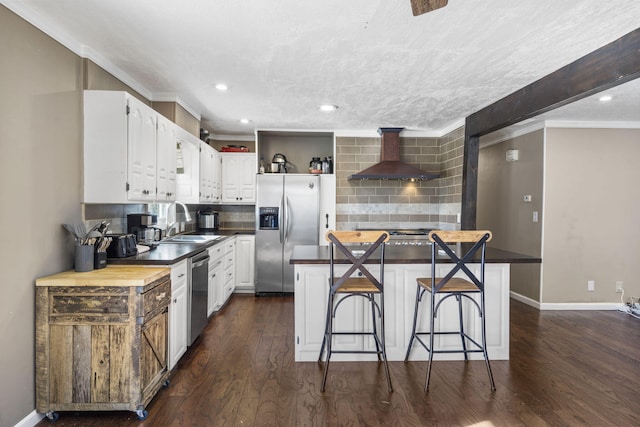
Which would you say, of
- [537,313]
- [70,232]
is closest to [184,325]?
[70,232]

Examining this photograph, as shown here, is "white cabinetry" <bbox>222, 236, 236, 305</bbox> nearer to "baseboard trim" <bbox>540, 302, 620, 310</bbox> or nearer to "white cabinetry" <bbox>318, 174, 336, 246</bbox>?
"white cabinetry" <bbox>318, 174, 336, 246</bbox>

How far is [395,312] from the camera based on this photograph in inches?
107

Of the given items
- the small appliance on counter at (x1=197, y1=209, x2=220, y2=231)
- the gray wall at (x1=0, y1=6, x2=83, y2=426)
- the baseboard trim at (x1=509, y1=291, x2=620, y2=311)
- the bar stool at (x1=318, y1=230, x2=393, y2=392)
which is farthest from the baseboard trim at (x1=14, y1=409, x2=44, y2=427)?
the baseboard trim at (x1=509, y1=291, x2=620, y2=311)

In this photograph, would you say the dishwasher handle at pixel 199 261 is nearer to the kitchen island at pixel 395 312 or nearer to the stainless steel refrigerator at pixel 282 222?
the kitchen island at pixel 395 312

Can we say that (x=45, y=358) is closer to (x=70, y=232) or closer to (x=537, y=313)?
(x=70, y=232)

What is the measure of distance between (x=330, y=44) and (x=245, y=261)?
3.41 meters

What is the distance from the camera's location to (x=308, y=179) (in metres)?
4.77

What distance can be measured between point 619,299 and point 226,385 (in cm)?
490

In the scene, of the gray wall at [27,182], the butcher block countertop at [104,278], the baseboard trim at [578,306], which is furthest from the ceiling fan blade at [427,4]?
the baseboard trim at [578,306]

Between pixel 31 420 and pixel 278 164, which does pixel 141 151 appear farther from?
pixel 278 164

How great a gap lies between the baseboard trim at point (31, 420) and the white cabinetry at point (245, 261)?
296cm

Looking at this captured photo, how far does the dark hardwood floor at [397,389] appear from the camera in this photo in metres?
2.00

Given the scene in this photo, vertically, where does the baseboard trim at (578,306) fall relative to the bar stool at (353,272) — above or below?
below

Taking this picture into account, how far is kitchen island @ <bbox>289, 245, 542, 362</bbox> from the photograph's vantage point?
8.90 ft
